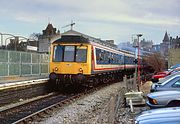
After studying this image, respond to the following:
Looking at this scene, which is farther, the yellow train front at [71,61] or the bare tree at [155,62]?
the bare tree at [155,62]

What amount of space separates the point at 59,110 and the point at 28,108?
1.33 m

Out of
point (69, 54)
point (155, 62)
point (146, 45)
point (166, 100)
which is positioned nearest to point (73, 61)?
point (69, 54)

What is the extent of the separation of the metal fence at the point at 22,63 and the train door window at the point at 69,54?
350 cm

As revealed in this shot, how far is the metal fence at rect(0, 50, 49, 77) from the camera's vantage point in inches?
955

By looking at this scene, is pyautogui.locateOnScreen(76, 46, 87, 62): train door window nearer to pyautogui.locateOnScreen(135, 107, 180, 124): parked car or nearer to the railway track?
the railway track

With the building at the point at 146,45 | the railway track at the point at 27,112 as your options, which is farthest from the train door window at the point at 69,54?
the building at the point at 146,45

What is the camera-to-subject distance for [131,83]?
73.3 feet

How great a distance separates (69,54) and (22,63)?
4443mm

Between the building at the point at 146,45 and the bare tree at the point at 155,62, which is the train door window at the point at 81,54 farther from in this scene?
Result: the building at the point at 146,45

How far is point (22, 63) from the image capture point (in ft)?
89.5

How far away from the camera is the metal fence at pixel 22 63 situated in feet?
79.6

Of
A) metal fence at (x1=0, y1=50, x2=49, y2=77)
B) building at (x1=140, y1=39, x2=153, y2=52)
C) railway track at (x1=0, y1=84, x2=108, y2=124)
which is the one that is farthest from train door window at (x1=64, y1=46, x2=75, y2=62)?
building at (x1=140, y1=39, x2=153, y2=52)

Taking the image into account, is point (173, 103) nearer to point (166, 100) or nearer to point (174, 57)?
point (166, 100)

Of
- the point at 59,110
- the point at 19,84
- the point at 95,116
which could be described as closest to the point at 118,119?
the point at 95,116
